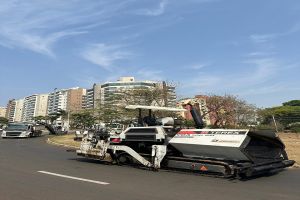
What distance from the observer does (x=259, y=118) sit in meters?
57.5

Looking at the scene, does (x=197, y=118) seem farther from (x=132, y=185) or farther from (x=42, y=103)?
(x=42, y=103)

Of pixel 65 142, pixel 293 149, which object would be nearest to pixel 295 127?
pixel 293 149

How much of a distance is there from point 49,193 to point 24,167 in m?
4.71

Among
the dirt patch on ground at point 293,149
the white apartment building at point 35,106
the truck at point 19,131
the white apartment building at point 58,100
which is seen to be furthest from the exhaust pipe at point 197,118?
the white apartment building at point 35,106

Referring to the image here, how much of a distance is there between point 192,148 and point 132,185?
2.78 m

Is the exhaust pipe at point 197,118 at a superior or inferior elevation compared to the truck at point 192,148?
superior

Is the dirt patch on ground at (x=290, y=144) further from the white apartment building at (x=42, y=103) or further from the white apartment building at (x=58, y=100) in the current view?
the white apartment building at (x=42, y=103)

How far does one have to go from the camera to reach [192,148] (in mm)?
11352

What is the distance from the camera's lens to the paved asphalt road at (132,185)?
7.96 m

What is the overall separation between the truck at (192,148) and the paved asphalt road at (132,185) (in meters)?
→ 0.37

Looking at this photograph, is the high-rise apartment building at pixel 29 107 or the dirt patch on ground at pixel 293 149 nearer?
the dirt patch on ground at pixel 293 149

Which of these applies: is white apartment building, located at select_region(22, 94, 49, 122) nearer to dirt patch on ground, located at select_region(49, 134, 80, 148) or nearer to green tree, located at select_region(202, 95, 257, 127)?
green tree, located at select_region(202, 95, 257, 127)

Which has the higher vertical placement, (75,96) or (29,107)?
(29,107)

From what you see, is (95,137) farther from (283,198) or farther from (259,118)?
(259,118)
